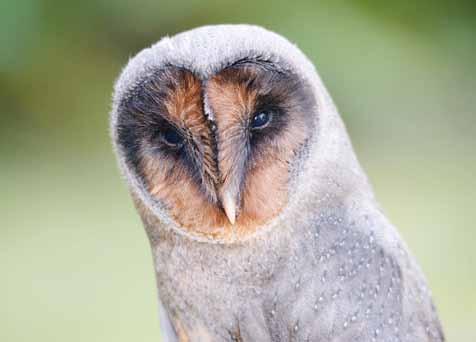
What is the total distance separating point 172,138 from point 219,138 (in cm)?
14

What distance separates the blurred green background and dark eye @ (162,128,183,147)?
2767 mm

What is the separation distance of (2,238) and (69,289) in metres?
0.91

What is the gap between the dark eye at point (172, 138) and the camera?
A: 2574 mm

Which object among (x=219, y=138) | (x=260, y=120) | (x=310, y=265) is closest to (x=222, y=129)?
(x=219, y=138)

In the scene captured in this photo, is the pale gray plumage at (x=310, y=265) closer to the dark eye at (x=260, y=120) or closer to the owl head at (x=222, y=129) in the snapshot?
the owl head at (x=222, y=129)

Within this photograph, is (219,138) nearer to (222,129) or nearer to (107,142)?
(222,129)

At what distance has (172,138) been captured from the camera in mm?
2598

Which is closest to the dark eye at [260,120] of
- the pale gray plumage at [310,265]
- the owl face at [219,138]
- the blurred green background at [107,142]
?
the owl face at [219,138]

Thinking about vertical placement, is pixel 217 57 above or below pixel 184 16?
below

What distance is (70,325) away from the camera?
535 cm

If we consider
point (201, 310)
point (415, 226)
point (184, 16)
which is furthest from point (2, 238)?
point (201, 310)

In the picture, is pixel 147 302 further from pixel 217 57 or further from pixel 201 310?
pixel 217 57

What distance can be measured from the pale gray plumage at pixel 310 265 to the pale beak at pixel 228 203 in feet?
0.63

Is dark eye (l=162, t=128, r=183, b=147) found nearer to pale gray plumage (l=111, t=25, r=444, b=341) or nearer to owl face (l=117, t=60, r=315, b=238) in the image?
owl face (l=117, t=60, r=315, b=238)
